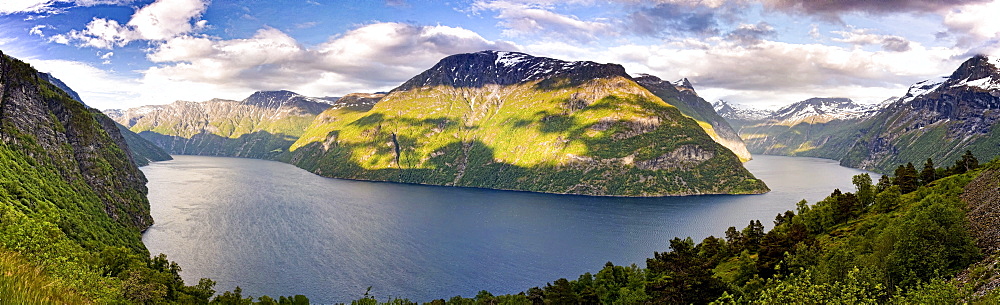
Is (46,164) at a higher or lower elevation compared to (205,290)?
higher

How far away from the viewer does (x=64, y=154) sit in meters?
150

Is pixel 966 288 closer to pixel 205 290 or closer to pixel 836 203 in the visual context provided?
pixel 836 203

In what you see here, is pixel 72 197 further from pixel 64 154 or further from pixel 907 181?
pixel 907 181

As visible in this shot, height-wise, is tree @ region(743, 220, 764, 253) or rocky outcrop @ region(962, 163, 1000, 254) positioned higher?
rocky outcrop @ region(962, 163, 1000, 254)

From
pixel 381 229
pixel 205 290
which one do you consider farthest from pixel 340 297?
pixel 381 229

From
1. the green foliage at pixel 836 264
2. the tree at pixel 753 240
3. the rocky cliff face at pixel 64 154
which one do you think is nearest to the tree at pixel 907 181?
the green foliage at pixel 836 264

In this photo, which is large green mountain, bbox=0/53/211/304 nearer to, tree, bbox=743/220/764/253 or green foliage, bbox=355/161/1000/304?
green foliage, bbox=355/161/1000/304

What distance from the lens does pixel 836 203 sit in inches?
4387

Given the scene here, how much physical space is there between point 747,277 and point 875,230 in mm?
19831

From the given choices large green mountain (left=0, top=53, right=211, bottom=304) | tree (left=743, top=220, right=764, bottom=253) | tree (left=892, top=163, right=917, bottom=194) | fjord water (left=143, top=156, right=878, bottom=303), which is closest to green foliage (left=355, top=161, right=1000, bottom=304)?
tree (left=743, top=220, right=764, bottom=253)

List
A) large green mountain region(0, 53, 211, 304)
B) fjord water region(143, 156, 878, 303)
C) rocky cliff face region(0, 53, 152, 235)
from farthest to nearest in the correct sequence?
rocky cliff face region(0, 53, 152, 235)
fjord water region(143, 156, 878, 303)
large green mountain region(0, 53, 211, 304)

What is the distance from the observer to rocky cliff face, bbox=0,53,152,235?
125 meters

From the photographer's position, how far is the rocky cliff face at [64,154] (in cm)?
12544

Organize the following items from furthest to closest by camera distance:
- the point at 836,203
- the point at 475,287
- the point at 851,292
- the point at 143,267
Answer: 1. the point at 475,287
2. the point at 836,203
3. the point at 143,267
4. the point at 851,292
